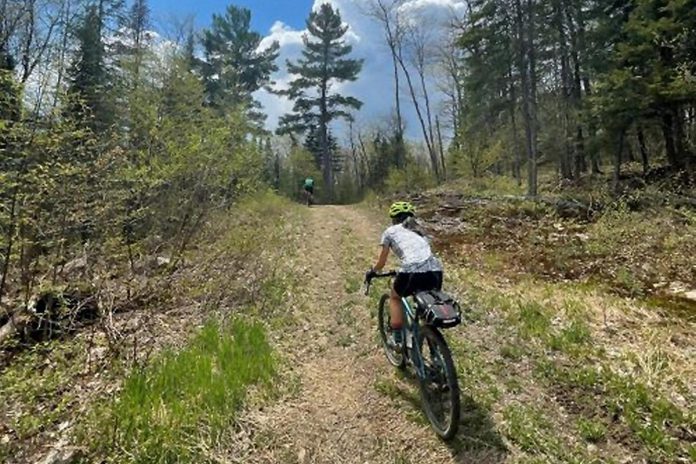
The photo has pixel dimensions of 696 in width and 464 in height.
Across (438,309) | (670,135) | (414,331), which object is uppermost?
(670,135)

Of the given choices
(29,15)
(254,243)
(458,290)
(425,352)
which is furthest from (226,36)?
(425,352)

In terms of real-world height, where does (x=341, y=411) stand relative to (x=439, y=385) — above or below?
below

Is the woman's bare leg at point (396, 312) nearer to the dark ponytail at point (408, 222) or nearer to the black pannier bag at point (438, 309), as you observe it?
the black pannier bag at point (438, 309)

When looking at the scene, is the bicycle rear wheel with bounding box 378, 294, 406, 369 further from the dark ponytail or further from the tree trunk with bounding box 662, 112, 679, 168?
the tree trunk with bounding box 662, 112, 679, 168

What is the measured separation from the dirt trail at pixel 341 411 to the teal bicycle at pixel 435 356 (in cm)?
18

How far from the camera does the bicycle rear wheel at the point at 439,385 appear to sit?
3543mm

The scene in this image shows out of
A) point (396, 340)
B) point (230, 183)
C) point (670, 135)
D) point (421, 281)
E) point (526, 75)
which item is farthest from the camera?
point (526, 75)

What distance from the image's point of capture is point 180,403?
3.87m

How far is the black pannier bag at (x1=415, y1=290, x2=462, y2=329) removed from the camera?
3.57 meters

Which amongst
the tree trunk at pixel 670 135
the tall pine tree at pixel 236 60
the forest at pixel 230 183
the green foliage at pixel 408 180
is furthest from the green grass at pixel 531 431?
the tall pine tree at pixel 236 60

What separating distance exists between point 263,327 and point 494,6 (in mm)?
20627

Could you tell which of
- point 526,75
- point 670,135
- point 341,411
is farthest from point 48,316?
point 670,135

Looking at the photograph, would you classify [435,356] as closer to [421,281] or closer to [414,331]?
[414,331]

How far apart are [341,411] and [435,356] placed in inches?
47.4
